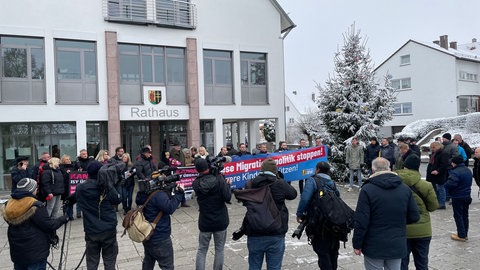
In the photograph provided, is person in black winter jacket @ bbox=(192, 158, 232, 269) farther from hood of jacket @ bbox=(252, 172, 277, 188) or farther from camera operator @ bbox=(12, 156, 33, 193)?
camera operator @ bbox=(12, 156, 33, 193)

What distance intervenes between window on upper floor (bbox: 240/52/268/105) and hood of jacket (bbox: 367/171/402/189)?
46.8 ft

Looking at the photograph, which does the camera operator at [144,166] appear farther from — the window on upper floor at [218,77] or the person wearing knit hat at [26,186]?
the window on upper floor at [218,77]

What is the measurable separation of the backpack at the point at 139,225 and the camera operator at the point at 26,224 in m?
0.85

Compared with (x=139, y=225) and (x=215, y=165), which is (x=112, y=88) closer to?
(x=215, y=165)

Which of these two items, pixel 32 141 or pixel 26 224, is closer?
pixel 26 224

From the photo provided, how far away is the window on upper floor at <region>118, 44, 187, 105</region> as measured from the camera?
16.0 m

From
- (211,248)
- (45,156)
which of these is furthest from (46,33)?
(211,248)

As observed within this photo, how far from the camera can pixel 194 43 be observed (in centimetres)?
1680

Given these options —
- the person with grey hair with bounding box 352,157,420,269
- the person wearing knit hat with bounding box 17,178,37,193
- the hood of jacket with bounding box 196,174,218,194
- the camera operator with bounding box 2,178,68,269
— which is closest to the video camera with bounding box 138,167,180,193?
the hood of jacket with bounding box 196,174,218,194

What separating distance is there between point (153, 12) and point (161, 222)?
13.4 metres

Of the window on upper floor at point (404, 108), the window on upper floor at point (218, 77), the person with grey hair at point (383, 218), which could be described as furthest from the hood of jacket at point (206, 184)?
the window on upper floor at point (404, 108)

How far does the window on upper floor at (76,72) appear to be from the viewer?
14.9 metres

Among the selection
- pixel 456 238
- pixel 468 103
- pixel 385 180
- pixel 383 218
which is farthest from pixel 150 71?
pixel 468 103

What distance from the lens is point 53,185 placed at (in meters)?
8.88
